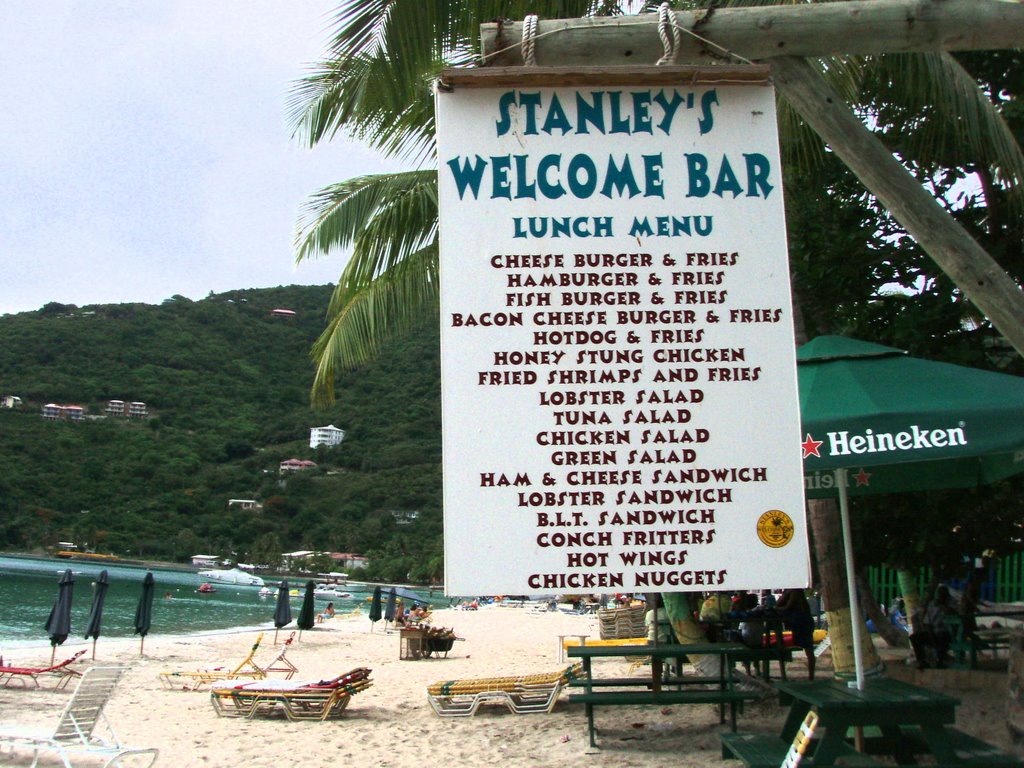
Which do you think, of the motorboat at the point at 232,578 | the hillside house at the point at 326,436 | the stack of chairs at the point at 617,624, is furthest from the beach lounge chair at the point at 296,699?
the motorboat at the point at 232,578

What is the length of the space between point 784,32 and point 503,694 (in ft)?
23.1

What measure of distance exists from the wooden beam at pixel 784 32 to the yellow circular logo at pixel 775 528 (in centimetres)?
141

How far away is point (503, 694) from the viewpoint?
8672 mm

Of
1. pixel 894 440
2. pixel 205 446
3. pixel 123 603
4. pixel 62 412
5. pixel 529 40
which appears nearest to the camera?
pixel 529 40

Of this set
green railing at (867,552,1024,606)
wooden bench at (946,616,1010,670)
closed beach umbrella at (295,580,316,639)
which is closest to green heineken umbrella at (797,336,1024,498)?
wooden bench at (946,616,1010,670)

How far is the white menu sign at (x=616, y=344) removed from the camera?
8.02 feet

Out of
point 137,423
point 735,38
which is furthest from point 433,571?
point 735,38

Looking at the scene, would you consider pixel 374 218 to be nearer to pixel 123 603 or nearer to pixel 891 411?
pixel 891 411

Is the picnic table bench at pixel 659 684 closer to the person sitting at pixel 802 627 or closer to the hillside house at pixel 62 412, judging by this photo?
the person sitting at pixel 802 627

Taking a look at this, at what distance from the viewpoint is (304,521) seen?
8538cm

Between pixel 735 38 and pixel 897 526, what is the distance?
750cm

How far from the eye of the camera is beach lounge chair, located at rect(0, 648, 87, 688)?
38.3ft

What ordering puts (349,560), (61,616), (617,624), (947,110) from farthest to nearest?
(349,560) → (617,624) → (61,616) → (947,110)

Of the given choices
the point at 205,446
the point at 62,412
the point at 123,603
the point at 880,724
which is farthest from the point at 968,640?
the point at 62,412
